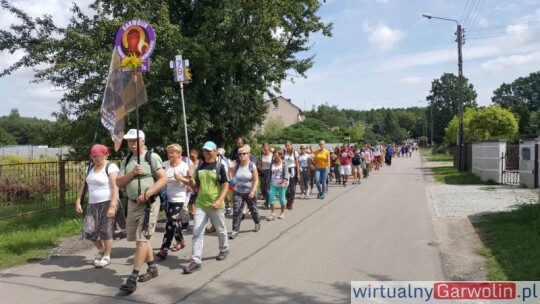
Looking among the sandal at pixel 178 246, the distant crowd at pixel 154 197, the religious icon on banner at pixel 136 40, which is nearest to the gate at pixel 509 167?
the distant crowd at pixel 154 197

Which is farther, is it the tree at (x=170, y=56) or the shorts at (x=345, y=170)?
the shorts at (x=345, y=170)

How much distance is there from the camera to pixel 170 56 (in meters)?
11.8

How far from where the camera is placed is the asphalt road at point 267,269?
16.9 feet

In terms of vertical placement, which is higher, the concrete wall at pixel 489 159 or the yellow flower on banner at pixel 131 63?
the yellow flower on banner at pixel 131 63

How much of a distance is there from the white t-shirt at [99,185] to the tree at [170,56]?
207 inches

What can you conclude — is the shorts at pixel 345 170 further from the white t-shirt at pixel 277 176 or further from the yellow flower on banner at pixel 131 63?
the yellow flower on banner at pixel 131 63

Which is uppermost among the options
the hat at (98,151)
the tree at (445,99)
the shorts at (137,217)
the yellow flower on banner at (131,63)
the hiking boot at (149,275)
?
the tree at (445,99)

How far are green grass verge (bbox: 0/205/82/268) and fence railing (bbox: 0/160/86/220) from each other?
9.9 inches

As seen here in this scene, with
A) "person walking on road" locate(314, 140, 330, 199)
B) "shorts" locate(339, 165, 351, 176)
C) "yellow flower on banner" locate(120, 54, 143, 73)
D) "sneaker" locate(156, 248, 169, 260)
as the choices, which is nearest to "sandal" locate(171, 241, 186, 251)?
"sneaker" locate(156, 248, 169, 260)

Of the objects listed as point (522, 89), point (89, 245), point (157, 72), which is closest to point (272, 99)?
point (157, 72)

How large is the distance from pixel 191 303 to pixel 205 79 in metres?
8.96

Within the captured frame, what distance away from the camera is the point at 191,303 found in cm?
488

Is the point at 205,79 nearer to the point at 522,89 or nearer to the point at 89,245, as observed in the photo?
the point at 89,245

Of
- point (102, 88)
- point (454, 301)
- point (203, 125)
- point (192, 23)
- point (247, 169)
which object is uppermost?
point (192, 23)
